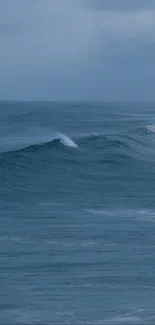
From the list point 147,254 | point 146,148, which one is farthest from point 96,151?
point 147,254

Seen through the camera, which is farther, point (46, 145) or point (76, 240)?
point (46, 145)

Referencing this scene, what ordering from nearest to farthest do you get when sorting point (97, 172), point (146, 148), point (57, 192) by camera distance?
point (57, 192) < point (97, 172) < point (146, 148)

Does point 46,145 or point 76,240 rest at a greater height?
point 46,145

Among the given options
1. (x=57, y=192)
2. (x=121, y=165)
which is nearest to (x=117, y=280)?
(x=57, y=192)

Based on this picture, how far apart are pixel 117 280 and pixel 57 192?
17.3 metres

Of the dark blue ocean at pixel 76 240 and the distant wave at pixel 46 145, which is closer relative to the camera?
the dark blue ocean at pixel 76 240

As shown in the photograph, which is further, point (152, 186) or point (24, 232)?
point (152, 186)

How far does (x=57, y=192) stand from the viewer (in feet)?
130

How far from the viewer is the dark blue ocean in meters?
20.0

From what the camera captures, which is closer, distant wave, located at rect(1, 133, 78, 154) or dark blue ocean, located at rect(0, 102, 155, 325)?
dark blue ocean, located at rect(0, 102, 155, 325)

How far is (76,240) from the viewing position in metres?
27.2

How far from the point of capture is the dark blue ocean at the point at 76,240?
65.6 feet

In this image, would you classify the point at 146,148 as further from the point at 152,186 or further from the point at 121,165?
the point at 152,186

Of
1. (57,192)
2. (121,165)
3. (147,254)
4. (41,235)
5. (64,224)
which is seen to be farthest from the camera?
(121,165)
